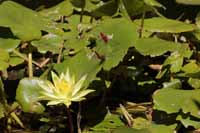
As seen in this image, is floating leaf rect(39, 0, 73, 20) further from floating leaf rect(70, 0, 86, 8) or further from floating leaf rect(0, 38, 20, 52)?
floating leaf rect(0, 38, 20, 52)

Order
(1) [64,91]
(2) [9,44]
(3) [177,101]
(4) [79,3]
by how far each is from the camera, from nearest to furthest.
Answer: (1) [64,91], (3) [177,101], (2) [9,44], (4) [79,3]

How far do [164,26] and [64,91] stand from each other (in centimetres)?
36

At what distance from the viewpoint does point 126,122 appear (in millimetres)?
1146

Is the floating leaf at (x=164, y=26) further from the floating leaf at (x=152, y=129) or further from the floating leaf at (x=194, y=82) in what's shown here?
the floating leaf at (x=152, y=129)

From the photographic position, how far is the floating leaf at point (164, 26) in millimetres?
1211

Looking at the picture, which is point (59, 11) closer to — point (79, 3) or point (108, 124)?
point (79, 3)

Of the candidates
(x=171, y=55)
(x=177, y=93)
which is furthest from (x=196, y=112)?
(x=171, y=55)

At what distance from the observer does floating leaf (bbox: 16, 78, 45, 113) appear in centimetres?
110

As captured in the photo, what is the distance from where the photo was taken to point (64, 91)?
0.97 metres

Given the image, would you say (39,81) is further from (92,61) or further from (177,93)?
(177,93)

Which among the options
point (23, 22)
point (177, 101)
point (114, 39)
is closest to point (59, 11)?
point (23, 22)

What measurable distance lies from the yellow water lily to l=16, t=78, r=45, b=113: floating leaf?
10 cm

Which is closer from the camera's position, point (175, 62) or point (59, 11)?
point (175, 62)

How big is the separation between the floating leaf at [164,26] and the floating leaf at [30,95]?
0.28 metres
